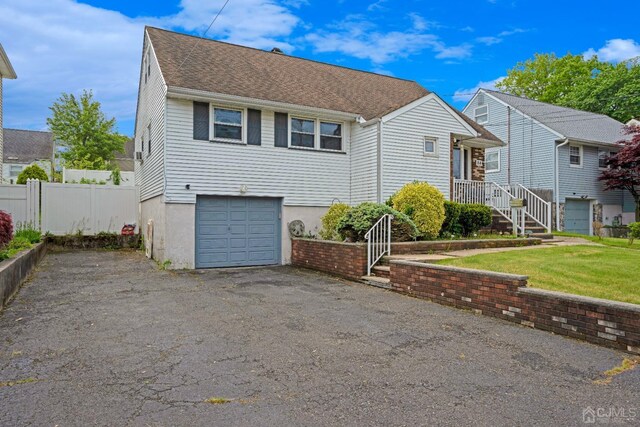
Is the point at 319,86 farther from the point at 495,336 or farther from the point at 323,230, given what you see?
the point at 495,336

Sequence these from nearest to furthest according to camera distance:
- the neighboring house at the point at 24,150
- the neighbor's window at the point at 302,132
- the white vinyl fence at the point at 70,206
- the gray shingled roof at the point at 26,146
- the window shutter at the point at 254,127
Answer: the window shutter at the point at 254,127
the neighbor's window at the point at 302,132
the white vinyl fence at the point at 70,206
the neighboring house at the point at 24,150
the gray shingled roof at the point at 26,146

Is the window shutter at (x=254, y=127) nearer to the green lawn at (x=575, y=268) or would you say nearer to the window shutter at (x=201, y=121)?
the window shutter at (x=201, y=121)

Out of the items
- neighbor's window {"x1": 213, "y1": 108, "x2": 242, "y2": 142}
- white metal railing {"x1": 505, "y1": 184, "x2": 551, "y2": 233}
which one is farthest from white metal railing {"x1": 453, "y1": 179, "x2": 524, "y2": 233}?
neighbor's window {"x1": 213, "y1": 108, "x2": 242, "y2": 142}

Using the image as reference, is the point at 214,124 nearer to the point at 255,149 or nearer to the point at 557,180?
the point at 255,149

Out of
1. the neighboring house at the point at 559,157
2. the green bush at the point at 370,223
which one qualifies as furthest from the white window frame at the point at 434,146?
the neighboring house at the point at 559,157

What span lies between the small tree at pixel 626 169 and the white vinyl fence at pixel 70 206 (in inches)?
872

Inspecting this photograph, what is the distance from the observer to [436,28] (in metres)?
15.5

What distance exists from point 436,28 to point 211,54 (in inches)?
328

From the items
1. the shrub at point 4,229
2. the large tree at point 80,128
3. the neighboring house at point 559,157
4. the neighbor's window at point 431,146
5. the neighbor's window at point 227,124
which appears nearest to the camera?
the shrub at point 4,229

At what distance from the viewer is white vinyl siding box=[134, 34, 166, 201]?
38.1 feet

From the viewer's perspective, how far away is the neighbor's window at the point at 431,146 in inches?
539

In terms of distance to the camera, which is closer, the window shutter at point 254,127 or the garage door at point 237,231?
the garage door at point 237,231

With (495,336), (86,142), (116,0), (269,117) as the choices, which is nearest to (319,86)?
(269,117)

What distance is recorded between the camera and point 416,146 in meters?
13.3
